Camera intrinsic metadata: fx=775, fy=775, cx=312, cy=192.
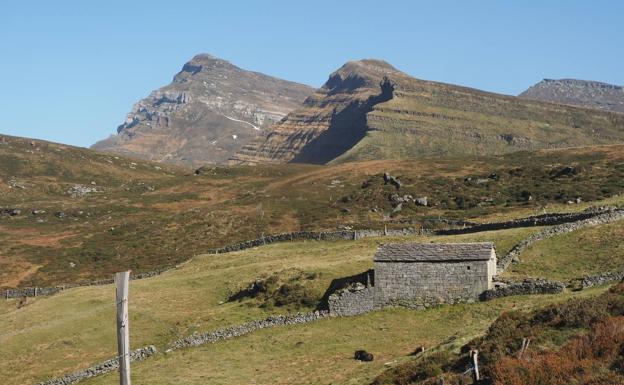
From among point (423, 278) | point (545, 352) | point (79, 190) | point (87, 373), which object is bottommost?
point (87, 373)

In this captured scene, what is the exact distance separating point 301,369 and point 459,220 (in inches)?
1714

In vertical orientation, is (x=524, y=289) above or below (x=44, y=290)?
above

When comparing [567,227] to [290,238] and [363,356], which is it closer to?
[363,356]

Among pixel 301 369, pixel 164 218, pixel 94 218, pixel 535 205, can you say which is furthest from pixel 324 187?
pixel 301 369

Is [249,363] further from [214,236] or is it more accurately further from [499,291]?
[214,236]

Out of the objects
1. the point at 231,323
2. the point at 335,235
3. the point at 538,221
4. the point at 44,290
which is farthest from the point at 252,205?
the point at 231,323

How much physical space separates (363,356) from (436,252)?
36.1 feet

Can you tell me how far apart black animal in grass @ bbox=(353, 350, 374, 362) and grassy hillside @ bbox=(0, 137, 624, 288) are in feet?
134

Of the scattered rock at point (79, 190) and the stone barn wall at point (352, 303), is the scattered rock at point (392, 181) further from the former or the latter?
the scattered rock at point (79, 190)

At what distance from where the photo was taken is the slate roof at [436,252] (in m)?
44.5

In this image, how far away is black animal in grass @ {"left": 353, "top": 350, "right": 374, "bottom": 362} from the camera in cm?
3625

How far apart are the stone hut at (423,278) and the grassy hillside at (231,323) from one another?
1113 millimetres

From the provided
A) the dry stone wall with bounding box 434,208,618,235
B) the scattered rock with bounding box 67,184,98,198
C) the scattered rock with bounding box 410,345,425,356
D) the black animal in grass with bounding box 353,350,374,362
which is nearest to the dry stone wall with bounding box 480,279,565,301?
the scattered rock with bounding box 410,345,425,356

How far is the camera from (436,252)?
45406mm
